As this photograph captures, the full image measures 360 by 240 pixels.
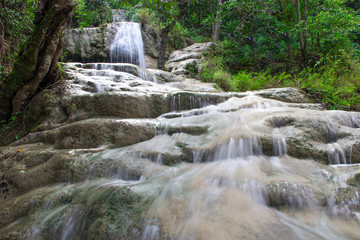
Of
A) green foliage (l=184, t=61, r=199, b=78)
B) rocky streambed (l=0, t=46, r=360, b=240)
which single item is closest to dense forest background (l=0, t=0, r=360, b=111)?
green foliage (l=184, t=61, r=199, b=78)

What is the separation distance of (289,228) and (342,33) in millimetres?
9131

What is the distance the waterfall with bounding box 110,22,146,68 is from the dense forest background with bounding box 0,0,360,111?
4.61 feet

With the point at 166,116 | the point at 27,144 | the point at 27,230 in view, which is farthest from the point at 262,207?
the point at 27,144

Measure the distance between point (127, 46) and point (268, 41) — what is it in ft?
25.7

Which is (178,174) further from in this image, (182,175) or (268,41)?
(268,41)

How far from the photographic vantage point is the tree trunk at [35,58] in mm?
3857

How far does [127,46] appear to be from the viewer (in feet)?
34.4

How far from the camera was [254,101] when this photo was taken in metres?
4.14

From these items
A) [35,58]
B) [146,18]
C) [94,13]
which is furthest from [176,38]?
[35,58]

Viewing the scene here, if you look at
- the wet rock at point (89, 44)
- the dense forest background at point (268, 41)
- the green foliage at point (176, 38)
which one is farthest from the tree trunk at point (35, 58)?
the green foliage at point (176, 38)

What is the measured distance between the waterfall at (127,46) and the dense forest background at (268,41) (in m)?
1.41

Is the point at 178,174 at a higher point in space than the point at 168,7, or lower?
lower

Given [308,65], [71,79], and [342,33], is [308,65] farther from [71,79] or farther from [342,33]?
[71,79]

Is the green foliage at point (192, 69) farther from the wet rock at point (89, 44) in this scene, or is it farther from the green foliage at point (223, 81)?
the wet rock at point (89, 44)
